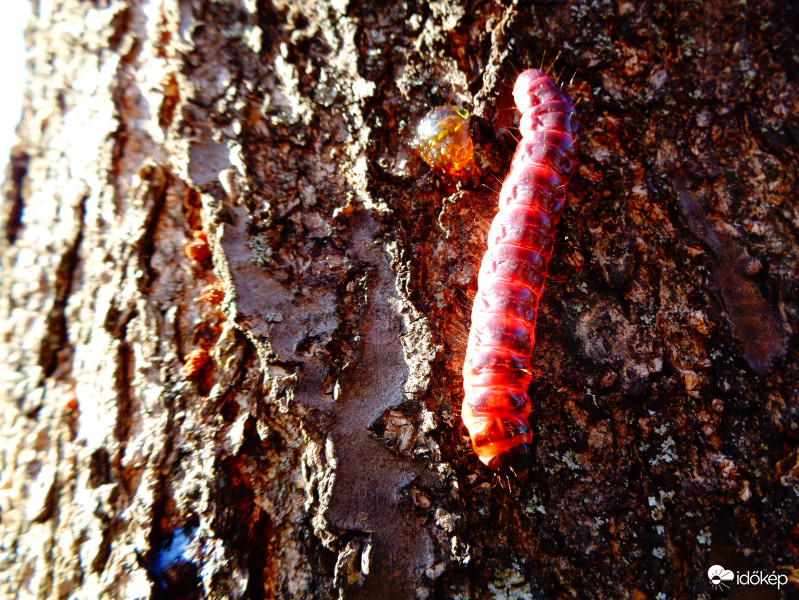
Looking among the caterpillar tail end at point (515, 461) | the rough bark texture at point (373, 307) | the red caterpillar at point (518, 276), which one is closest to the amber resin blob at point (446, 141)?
the rough bark texture at point (373, 307)

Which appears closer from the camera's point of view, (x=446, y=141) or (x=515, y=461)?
(x=515, y=461)

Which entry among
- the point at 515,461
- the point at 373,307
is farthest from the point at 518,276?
the point at 515,461

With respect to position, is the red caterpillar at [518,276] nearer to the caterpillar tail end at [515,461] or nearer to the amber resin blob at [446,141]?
the caterpillar tail end at [515,461]

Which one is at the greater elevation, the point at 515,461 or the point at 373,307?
the point at 373,307

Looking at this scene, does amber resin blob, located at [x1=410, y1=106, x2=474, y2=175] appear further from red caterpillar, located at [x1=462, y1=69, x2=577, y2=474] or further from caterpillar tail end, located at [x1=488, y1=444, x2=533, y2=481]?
caterpillar tail end, located at [x1=488, y1=444, x2=533, y2=481]

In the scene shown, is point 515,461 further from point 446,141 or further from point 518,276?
point 446,141

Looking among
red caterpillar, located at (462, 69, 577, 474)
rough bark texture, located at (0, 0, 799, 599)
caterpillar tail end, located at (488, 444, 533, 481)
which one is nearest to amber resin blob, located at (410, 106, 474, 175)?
rough bark texture, located at (0, 0, 799, 599)

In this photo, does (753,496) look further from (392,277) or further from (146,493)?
(146,493)
